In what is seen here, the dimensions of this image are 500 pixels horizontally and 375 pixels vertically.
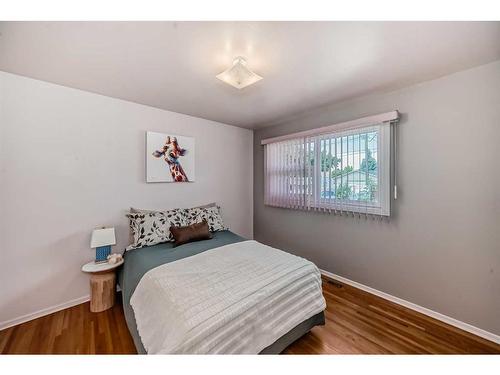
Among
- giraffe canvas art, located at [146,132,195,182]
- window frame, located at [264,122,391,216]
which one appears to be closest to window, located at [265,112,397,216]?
window frame, located at [264,122,391,216]

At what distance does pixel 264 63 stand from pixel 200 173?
189 centimetres

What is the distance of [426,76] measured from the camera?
1.81 metres

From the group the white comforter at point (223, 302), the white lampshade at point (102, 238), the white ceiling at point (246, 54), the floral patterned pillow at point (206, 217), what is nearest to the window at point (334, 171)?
the white ceiling at point (246, 54)

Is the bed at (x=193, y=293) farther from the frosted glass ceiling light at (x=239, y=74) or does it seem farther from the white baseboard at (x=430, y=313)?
the frosted glass ceiling light at (x=239, y=74)

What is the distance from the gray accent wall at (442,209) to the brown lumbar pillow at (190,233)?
178 centimetres

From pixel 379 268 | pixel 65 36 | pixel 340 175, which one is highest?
pixel 65 36

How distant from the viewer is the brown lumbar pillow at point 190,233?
2.25 meters

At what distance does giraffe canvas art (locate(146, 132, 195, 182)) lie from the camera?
2570mm

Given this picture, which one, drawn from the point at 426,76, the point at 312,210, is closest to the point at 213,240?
the point at 312,210

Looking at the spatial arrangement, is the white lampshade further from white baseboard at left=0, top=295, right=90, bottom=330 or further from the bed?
white baseboard at left=0, top=295, right=90, bottom=330

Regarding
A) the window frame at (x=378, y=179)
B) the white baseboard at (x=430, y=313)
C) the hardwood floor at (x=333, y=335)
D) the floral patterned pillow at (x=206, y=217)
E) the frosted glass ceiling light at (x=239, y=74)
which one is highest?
the frosted glass ceiling light at (x=239, y=74)

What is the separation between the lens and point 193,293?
130cm

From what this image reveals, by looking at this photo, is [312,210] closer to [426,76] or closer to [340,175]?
[340,175]

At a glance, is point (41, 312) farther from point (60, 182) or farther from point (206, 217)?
point (206, 217)
